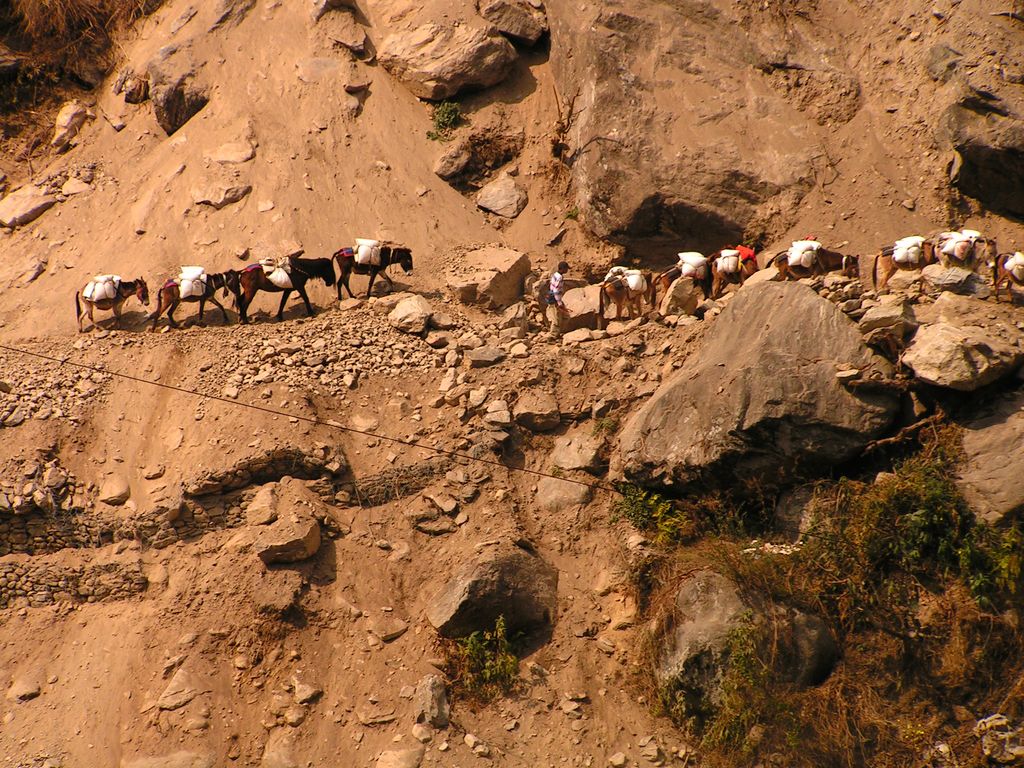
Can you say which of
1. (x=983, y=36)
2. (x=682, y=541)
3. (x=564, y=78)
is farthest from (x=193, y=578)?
(x=983, y=36)

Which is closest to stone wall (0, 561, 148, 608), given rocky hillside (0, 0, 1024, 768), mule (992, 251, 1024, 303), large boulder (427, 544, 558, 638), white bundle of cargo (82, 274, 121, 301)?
rocky hillside (0, 0, 1024, 768)

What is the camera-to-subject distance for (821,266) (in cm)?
1139

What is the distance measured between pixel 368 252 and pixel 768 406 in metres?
5.82

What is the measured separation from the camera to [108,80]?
16.8 m

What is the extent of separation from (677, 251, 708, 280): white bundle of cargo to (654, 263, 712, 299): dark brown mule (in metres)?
0.05

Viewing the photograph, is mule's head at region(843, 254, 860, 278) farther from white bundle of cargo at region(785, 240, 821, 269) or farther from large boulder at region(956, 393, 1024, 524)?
large boulder at region(956, 393, 1024, 524)

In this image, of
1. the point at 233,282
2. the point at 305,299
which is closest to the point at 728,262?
the point at 305,299

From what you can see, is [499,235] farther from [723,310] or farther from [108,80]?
[108,80]

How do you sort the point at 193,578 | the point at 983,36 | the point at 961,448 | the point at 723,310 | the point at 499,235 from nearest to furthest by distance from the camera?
A: the point at 961,448 → the point at 193,578 → the point at 723,310 → the point at 983,36 → the point at 499,235

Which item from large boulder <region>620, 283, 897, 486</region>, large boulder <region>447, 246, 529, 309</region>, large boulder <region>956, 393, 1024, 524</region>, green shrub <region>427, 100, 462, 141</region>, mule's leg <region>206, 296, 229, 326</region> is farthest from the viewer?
green shrub <region>427, 100, 462, 141</region>

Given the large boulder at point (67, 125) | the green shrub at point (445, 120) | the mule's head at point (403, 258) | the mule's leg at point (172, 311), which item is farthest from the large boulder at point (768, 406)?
the large boulder at point (67, 125)

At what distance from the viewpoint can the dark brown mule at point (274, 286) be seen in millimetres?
11883

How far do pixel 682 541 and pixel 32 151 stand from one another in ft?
44.7

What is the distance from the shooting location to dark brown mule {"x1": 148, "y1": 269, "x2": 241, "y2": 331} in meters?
11.9
